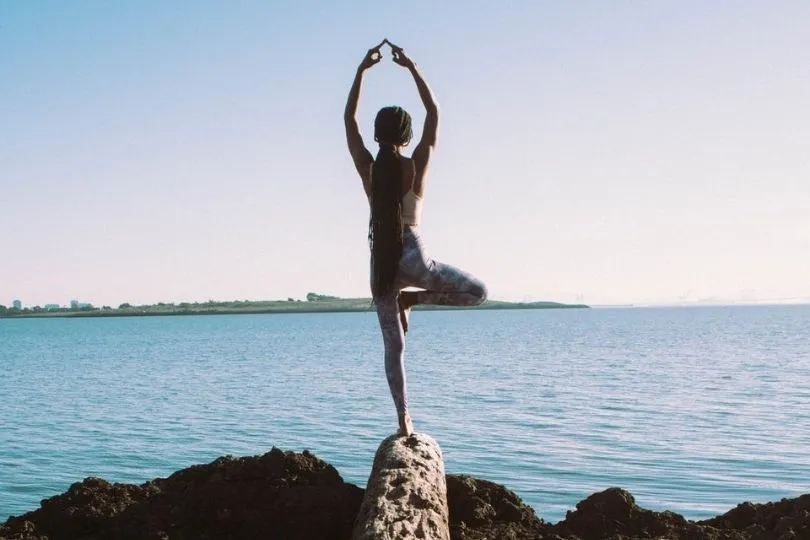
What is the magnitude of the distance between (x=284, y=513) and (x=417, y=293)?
191 cm

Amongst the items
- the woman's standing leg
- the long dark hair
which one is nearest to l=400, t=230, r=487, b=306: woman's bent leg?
the long dark hair

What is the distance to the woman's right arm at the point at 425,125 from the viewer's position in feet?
25.3

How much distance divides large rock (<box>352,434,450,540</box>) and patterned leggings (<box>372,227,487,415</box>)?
463 millimetres

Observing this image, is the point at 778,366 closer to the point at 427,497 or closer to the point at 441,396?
the point at 441,396

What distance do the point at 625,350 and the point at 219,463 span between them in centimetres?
7133

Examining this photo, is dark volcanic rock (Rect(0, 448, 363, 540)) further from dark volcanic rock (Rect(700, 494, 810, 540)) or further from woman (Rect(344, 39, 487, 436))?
dark volcanic rock (Rect(700, 494, 810, 540))

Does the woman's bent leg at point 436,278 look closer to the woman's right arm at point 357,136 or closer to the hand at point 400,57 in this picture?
the woman's right arm at point 357,136

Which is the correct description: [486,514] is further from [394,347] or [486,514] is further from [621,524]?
[394,347]

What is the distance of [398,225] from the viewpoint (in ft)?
24.9

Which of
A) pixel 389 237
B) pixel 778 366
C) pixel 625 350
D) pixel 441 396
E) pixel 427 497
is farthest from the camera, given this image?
pixel 625 350

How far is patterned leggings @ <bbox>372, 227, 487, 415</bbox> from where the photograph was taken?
7.71 metres

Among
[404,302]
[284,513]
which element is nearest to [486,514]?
[284,513]

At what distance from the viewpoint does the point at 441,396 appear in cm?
3672

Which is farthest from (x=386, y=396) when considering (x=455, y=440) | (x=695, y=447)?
(x=695, y=447)
